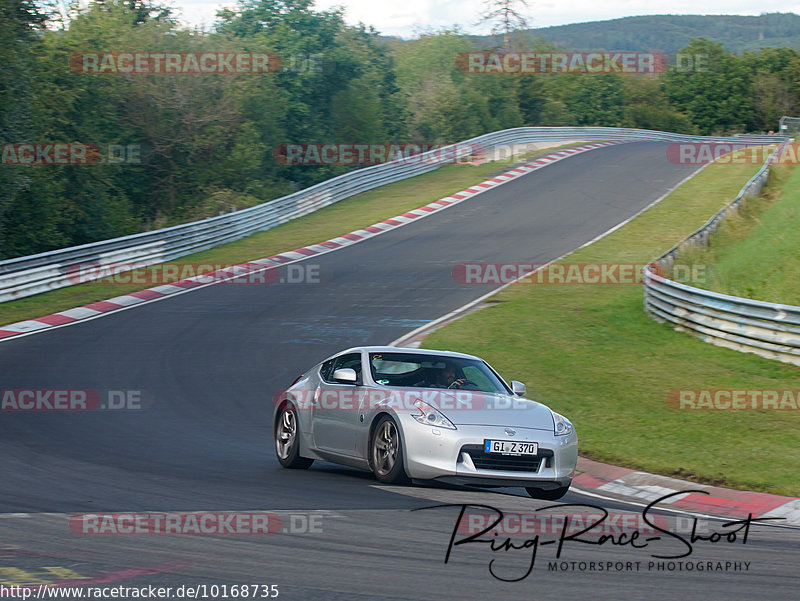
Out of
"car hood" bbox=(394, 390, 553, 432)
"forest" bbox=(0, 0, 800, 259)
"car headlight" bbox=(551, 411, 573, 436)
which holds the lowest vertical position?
"car headlight" bbox=(551, 411, 573, 436)

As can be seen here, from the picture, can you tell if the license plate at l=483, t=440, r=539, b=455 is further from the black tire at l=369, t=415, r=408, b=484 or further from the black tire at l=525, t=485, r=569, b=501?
the black tire at l=369, t=415, r=408, b=484

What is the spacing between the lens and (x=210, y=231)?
3048 cm

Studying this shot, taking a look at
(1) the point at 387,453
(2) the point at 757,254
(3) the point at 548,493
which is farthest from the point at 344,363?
(2) the point at 757,254

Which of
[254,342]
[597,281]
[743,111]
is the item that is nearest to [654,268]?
[597,281]

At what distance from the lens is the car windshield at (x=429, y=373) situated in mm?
9672

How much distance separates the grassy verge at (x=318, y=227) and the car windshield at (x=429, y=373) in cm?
1304

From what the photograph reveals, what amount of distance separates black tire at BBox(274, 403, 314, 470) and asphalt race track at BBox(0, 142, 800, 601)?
0.28m

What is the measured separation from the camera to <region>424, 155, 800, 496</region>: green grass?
10375 millimetres

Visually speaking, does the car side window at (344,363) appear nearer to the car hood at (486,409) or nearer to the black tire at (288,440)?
the black tire at (288,440)

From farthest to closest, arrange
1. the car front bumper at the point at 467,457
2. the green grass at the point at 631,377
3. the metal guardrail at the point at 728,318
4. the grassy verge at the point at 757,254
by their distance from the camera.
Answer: the grassy verge at the point at 757,254 → the metal guardrail at the point at 728,318 → the green grass at the point at 631,377 → the car front bumper at the point at 467,457

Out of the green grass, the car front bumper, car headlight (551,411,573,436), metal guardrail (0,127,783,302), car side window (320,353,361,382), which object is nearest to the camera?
the car front bumper

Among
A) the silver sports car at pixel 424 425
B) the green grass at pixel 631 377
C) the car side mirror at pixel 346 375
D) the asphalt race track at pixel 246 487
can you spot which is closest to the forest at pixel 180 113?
the asphalt race track at pixel 246 487

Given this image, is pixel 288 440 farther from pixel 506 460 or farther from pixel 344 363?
pixel 506 460

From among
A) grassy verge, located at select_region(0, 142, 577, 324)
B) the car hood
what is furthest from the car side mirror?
grassy verge, located at select_region(0, 142, 577, 324)
